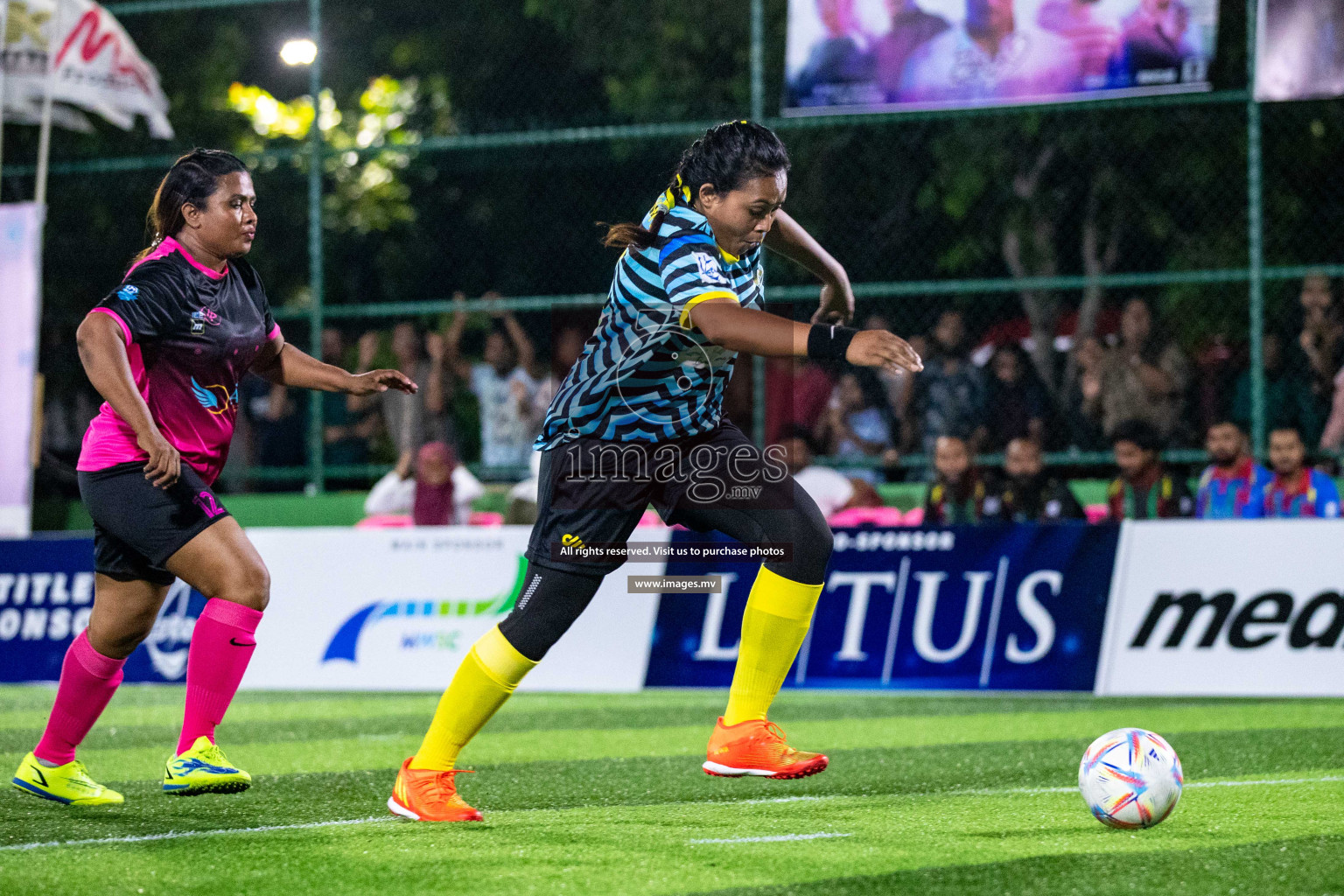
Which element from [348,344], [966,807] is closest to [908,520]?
[348,344]

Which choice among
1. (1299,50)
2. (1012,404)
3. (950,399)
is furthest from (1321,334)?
(950,399)

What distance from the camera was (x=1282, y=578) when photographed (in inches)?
407

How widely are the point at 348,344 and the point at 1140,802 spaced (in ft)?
34.7

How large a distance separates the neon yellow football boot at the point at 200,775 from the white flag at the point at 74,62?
10.1 metres

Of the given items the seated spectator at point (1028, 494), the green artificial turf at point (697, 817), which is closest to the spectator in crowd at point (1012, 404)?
the seated spectator at point (1028, 494)

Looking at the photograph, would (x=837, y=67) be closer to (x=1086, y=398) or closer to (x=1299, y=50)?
(x=1086, y=398)

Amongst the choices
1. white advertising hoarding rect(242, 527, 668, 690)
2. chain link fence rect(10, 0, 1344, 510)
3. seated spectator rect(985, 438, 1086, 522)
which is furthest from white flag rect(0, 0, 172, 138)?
seated spectator rect(985, 438, 1086, 522)

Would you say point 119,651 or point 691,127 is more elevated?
point 691,127

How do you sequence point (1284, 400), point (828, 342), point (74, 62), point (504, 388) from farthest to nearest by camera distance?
point (74, 62)
point (504, 388)
point (1284, 400)
point (828, 342)

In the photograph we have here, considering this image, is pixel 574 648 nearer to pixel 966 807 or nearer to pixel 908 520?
pixel 908 520

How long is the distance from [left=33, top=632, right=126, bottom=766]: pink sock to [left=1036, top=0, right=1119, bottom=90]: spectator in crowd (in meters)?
8.91

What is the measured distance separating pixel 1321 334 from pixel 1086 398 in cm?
169

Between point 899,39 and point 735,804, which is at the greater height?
point 899,39

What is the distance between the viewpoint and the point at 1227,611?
10.4 metres
